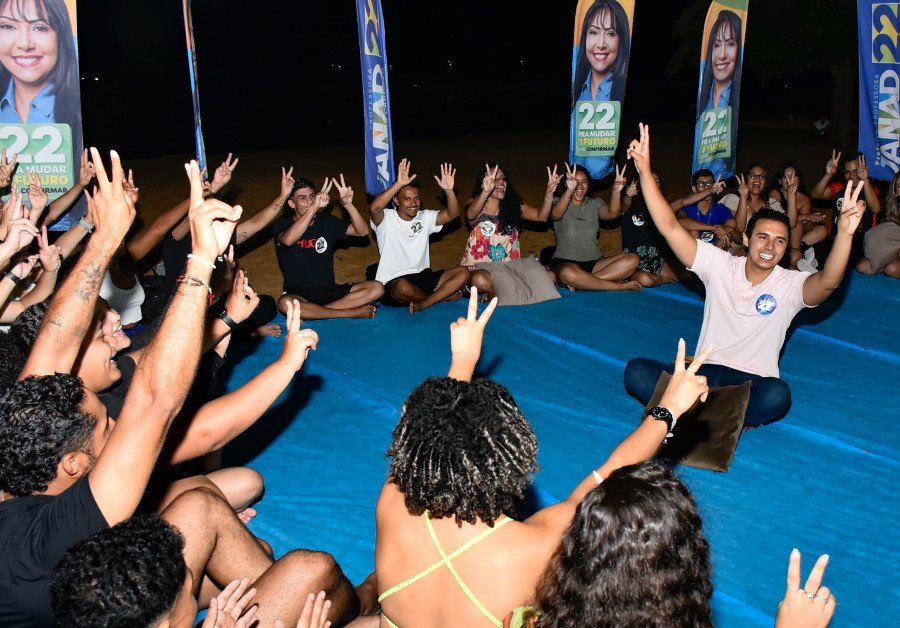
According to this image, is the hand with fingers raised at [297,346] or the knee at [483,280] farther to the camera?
the knee at [483,280]

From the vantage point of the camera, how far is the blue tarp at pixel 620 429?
3758 mm

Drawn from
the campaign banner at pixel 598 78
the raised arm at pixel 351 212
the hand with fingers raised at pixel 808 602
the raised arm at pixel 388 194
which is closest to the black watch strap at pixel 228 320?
the hand with fingers raised at pixel 808 602

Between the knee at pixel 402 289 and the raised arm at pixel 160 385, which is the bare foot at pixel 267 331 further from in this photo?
the raised arm at pixel 160 385

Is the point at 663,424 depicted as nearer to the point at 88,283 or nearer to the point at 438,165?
the point at 88,283

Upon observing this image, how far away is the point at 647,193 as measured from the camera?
439cm

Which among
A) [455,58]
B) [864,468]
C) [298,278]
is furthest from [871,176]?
[455,58]

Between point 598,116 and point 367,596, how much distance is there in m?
6.12

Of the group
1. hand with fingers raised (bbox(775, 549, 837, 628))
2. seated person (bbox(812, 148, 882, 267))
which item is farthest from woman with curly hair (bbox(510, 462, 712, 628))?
seated person (bbox(812, 148, 882, 267))

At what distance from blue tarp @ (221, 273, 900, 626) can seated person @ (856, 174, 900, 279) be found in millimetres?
451

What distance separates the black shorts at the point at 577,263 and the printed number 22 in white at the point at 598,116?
139cm

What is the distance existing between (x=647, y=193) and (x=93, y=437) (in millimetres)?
3020

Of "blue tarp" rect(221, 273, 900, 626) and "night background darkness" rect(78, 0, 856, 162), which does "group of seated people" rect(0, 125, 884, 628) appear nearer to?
"blue tarp" rect(221, 273, 900, 626)

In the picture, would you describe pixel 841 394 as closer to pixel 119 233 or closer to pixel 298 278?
pixel 298 278

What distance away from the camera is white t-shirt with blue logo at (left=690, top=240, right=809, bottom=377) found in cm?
459
